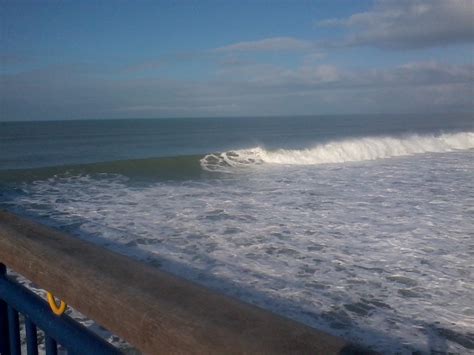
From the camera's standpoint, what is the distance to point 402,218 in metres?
7.91

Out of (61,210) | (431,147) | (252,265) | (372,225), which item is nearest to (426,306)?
(252,265)

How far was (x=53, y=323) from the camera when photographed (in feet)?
4.19

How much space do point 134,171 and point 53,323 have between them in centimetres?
1694

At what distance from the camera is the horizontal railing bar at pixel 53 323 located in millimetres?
1094

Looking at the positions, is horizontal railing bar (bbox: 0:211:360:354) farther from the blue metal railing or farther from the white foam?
the white foam

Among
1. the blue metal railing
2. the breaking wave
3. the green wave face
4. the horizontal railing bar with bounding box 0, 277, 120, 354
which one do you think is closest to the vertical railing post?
the blue metal railing

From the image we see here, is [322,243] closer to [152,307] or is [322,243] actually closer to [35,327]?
[35,327]

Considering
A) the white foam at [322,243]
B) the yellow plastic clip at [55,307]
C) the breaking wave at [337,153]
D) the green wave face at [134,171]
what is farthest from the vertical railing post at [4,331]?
the breaking wave at [337,153]

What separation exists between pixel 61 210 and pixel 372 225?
6298 millimetres

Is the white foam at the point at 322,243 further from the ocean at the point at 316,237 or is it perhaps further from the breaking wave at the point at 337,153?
the breaking wave at the point at 337,153

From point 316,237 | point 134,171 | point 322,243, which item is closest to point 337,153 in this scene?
point 134,171

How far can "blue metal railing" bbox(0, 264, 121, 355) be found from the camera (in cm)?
112

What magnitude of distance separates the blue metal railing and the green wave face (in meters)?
14.4

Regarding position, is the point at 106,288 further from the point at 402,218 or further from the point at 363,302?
the point at 402,218
